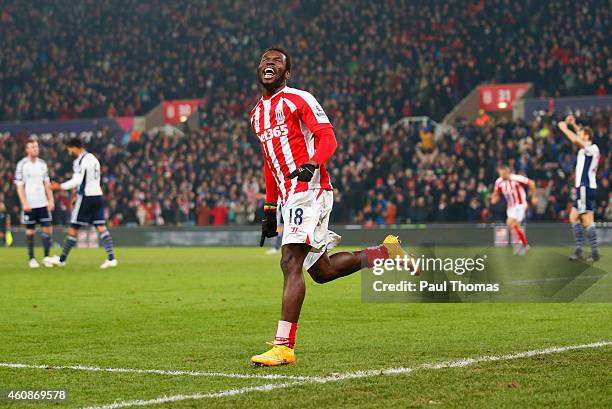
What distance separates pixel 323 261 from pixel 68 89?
40.4 meters

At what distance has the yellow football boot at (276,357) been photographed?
713 cm

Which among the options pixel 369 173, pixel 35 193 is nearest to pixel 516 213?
pixel 35 193

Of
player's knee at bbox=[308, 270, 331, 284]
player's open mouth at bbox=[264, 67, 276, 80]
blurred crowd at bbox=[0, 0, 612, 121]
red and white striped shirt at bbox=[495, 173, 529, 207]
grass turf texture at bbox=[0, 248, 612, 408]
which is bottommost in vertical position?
grass turf texture at bbox=[0, 248, 612, 408]

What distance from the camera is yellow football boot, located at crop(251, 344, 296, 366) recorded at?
7129mm

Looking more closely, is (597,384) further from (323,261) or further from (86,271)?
(86,271)

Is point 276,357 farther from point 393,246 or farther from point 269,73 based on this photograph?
point 393,246

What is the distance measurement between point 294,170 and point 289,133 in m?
0.38

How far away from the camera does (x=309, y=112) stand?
771 centimetres

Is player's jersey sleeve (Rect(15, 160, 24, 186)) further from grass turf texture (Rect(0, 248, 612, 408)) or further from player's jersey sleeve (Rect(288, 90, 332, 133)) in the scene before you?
player's jersey sleeve (Rect(288, 90, 332, 133))

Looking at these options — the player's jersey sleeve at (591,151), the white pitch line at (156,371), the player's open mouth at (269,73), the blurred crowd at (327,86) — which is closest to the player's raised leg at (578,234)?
the player's jersey sleeve at (591,151)

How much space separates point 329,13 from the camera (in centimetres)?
4394

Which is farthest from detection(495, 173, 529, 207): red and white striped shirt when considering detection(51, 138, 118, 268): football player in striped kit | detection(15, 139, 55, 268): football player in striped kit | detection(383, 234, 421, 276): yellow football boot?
detection(383, 234, 421, 276): yellow football boot

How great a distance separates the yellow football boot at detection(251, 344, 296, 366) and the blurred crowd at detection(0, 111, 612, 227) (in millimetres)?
23883

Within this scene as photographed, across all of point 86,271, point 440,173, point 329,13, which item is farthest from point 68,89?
point 86,271
